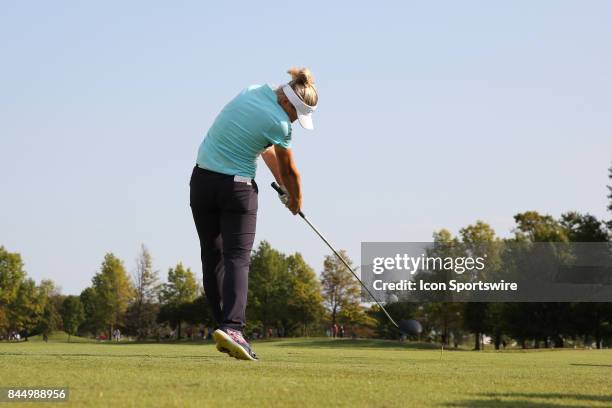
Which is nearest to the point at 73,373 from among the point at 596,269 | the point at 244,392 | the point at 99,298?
the point at 244,392

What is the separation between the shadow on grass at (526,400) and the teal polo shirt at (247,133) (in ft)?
10.3

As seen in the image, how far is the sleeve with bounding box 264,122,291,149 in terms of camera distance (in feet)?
24.8

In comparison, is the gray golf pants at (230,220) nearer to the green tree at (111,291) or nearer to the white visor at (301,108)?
the white visor at (301,108)

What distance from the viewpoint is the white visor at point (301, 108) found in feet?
25.0

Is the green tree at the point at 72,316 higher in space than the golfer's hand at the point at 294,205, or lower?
lower

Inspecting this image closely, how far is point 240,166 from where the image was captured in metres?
7.67

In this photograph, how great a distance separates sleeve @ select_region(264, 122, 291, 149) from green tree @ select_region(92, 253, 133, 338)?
8749cm

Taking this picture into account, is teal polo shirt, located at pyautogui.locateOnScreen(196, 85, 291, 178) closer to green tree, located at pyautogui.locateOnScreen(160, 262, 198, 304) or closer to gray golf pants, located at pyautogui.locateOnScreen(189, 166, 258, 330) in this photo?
gray golf pants, located at pyautogui.locateOnScreen(189, 166, 258, 330)

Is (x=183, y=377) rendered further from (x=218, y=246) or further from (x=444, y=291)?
(x=444, y=291)

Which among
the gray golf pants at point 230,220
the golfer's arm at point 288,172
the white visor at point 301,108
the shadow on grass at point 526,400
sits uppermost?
the white visor at point 301,108

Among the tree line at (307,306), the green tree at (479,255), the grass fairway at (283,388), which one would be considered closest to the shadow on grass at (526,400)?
the grass fairway at (283,388)

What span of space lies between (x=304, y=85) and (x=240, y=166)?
38.4 inches

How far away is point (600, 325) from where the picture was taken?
66312 millimetres

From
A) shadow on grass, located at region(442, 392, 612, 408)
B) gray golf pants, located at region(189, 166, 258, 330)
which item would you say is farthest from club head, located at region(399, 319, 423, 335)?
shadow on grass, located at region(442, 392, 612, 408)
